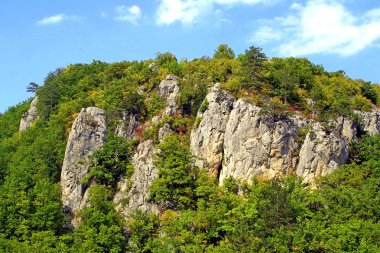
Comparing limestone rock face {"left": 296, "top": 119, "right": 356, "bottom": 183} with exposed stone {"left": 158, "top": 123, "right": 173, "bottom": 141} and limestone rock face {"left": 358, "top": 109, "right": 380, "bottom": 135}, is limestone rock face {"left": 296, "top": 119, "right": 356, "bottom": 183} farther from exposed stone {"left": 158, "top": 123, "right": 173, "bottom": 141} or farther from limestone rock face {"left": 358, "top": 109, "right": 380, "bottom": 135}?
exposed stone {"left": 158, "top": 123, "right": 173, "bottom": 141}

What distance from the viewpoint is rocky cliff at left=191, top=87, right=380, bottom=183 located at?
4931cm

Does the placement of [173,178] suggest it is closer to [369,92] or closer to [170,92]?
[170,92]

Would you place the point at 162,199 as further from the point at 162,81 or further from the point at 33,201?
the point at 162,81

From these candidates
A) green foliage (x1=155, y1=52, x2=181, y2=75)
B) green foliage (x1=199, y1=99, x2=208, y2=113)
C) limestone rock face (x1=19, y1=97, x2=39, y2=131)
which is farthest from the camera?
limestone rock face (x1=19, y1=97, x2=39, y2=131)

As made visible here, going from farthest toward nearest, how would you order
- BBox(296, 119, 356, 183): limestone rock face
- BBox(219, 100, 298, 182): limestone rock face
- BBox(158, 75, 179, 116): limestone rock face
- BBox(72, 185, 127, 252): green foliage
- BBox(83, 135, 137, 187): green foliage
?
1. BBox(158, 75, 179, 116): limestone rock face
2. BBox(83, 135, 137, 187): green foliage
3. BBox(219, 100, 298, 182): limestone rock face
4. BBox(296, 119, 356, 183): limestone rock face
5. BBox(72, 185, 127, 252): green foliage

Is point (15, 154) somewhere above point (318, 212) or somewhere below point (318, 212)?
above

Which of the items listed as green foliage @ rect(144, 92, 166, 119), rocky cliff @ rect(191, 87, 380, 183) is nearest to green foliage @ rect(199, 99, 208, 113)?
rocky cliff @ rect(191, 87, 380, 183)

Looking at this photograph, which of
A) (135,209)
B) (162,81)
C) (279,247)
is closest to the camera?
(279,247)

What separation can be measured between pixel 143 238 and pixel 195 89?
64.1ft

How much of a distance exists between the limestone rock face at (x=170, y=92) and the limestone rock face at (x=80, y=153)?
776 centimetres

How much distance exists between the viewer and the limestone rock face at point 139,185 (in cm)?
5025

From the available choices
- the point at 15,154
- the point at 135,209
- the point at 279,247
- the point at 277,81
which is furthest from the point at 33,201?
the point at 277,81

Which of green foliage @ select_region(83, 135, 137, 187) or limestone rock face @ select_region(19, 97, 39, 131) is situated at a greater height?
limestone rock face @ select_region(19, 97, 39, 131)

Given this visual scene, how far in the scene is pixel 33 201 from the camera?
162 ft
